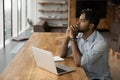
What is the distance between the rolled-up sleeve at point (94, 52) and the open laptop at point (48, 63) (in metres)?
0.18

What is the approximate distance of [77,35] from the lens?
261 cm

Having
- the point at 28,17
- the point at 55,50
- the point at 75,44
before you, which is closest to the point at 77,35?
the point at 75,44

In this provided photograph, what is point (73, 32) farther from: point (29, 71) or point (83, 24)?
point (29, 71)

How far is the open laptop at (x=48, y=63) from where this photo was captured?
1936mm

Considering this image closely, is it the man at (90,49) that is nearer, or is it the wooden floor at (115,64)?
the man at (90,49)

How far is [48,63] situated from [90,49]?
0.50 m

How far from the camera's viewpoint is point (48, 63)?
2002 mm

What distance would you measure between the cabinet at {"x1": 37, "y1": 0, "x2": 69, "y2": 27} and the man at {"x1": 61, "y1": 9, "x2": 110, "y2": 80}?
8657mm

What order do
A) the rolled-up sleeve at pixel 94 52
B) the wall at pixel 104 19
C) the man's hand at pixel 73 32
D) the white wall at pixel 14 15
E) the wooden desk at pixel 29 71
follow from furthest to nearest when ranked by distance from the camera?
1. the wall at pixel 104 19
2. the white wall at pixel 14 15
3. the man's hand at pixel 73 32
4. the rolled-up sleeve at pixel 94 52
5. the wooden desk at pixel 29 71

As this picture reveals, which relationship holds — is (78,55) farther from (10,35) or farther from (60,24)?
(60,24)

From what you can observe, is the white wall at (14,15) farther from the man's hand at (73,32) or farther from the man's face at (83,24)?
the man's face at (83,24)

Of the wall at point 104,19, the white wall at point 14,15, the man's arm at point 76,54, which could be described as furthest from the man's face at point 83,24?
the wall at point 104,19

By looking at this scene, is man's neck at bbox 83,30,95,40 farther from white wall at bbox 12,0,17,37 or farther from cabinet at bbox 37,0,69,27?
cabinet at bbox 37,0,69,27

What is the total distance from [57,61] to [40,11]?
30.0 ft
